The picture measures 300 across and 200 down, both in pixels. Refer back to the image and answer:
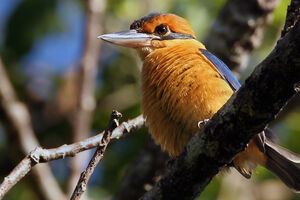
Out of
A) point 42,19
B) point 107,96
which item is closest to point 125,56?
point 107,96

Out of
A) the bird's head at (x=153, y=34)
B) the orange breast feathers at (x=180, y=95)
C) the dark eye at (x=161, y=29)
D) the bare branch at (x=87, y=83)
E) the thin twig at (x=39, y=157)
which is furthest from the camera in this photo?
the bare branch at (x=87, y=83)

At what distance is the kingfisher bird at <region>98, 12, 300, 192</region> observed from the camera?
3641 mm

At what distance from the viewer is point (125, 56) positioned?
251 inches

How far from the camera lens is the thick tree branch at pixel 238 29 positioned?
5105mm

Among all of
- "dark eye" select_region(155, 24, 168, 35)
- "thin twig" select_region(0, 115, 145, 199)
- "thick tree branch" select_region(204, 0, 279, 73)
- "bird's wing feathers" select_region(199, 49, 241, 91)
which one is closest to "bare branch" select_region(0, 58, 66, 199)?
"dark eye" select_region(155, 24, 168, 35)

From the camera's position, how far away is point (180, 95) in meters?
3.69

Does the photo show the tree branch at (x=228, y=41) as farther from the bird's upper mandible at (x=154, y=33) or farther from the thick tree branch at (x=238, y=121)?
the thick tree branch at (x=238, y=121)

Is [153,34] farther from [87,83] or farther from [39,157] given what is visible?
[39,157]

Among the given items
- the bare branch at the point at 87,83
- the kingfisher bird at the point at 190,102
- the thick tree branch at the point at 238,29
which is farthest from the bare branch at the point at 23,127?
the thick tree branch at the point at 238,29

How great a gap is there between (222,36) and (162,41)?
2.87ft

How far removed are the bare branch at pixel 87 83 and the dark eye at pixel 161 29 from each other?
0.61 meters

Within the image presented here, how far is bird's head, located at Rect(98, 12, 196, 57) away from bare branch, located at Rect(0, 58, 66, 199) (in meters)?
0.90

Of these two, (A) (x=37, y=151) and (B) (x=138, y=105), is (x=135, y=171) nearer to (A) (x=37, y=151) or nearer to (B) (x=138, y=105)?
(B) (x=138, y=105)

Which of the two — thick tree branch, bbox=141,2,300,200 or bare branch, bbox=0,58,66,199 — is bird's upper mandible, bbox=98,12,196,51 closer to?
bare branch, bbox=0,58,66,199
